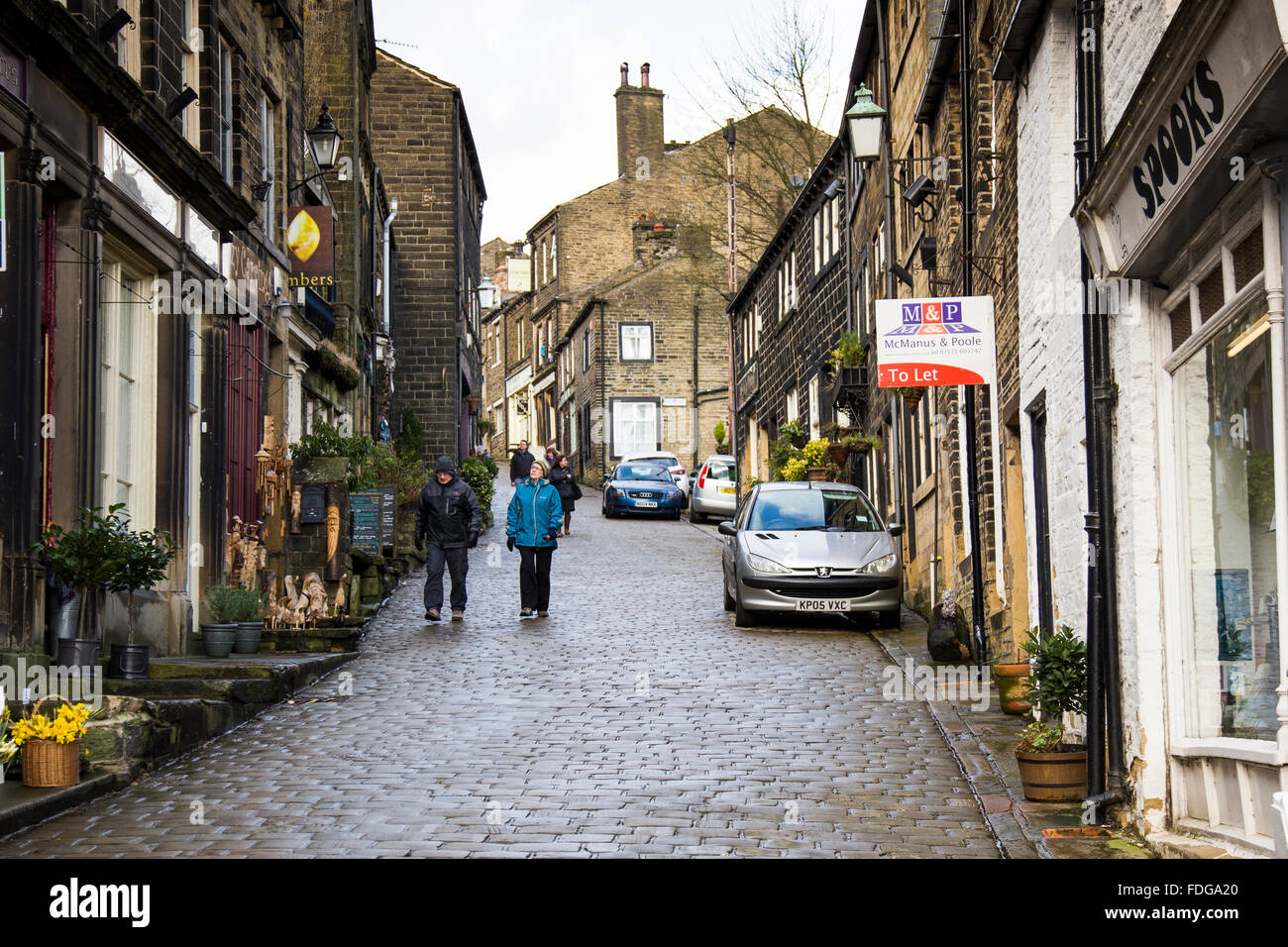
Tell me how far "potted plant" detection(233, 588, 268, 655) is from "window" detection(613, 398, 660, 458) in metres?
41.3

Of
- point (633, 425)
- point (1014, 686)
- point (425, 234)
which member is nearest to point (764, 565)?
point (1014, 686)

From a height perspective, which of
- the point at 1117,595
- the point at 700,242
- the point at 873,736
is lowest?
the point at 873,736

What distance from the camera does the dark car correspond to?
37688 mm

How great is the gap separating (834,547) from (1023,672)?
6137 mm

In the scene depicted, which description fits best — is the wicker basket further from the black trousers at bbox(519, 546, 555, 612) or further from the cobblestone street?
the black trousers at bbox(519, 546, 555, 612)

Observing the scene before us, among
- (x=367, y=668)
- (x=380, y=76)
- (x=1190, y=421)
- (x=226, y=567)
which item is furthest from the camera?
(x=380, y=76)

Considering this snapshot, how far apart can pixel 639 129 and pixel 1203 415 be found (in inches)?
2136

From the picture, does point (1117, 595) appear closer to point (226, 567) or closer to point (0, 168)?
point (0, 168)

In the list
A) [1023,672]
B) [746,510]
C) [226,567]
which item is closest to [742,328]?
[746,510]

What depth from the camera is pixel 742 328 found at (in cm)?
4450

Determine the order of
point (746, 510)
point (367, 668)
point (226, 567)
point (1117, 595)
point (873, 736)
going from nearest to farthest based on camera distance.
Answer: point (1117, 595), point (873, 736), point (367, 668), point (226, 567), point (746, 510)

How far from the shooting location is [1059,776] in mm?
8289

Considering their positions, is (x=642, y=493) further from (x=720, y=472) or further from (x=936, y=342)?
(x=936, y=342)

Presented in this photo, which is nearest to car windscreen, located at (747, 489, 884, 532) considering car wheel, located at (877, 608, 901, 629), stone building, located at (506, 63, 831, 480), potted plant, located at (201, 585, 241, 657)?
car wheel, located at (877, 608, 901, 629)
